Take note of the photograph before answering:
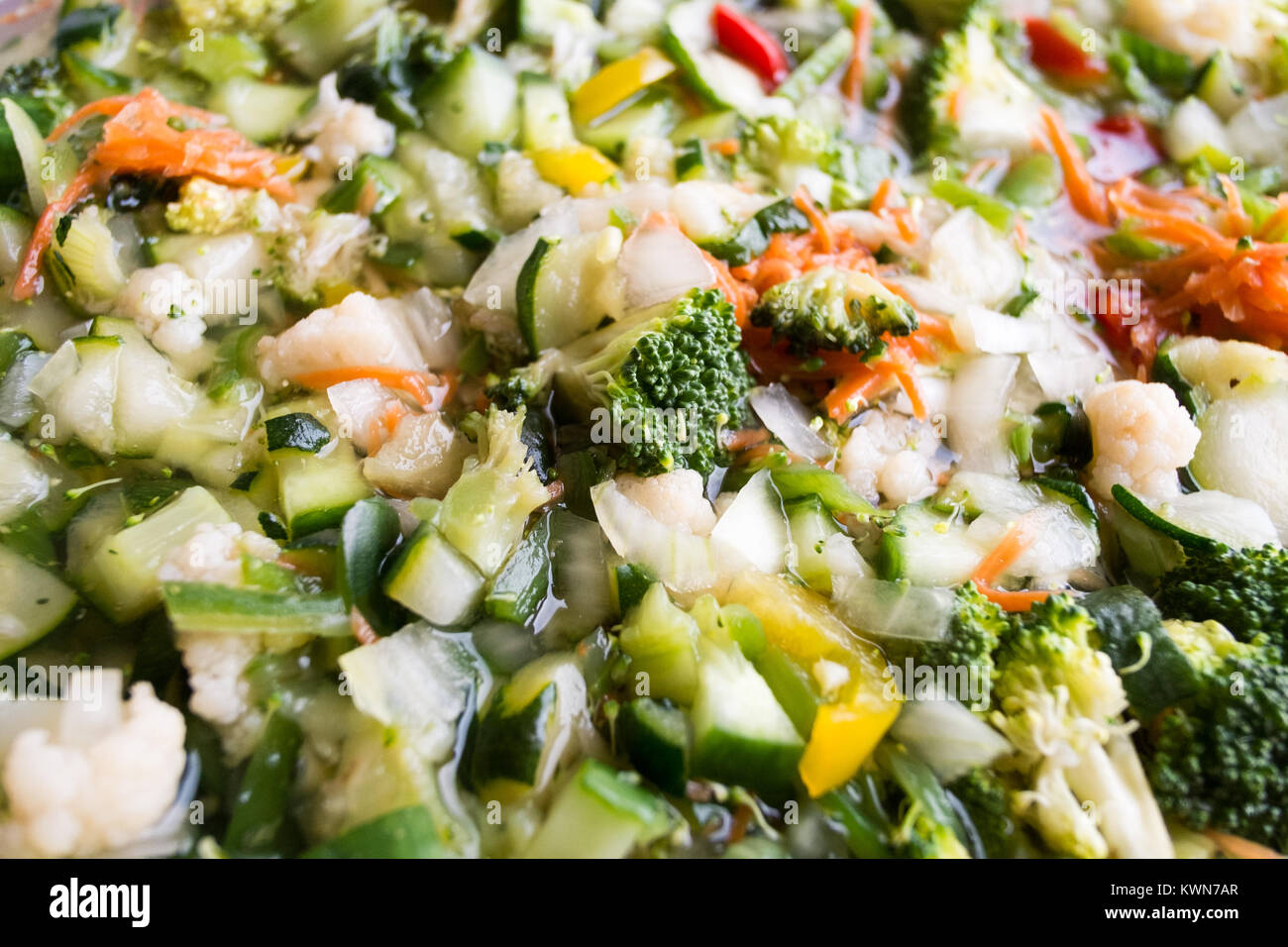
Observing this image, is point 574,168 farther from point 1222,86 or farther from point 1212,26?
point 1212,26

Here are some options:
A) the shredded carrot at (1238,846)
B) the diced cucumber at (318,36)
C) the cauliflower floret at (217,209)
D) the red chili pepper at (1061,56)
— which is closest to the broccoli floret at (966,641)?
the shredded carrot at (1238,846)

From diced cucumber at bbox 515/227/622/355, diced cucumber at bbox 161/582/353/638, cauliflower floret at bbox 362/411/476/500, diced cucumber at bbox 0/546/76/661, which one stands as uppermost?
diced cucumber at bbox 515/227/622/355

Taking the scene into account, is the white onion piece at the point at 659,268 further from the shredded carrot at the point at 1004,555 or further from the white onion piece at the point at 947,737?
the white onion piece at the point at 947,737

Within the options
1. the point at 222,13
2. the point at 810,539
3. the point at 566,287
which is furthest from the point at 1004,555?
the point at 222,13

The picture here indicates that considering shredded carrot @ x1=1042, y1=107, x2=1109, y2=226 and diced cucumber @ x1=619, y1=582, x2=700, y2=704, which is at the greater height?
shredded carrot @ x1=1042, y1=107, x2=1109, y2=226

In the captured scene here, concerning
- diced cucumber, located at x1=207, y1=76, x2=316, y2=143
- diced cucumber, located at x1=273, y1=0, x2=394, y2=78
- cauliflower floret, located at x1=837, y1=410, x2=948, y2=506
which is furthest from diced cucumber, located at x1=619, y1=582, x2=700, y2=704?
diced cucumber, located at x1=273, y1=0, x2=394, y2=78

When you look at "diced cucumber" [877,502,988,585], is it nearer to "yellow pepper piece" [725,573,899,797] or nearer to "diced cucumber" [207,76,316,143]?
"yellow pepper piece" [725,573,899,797]
